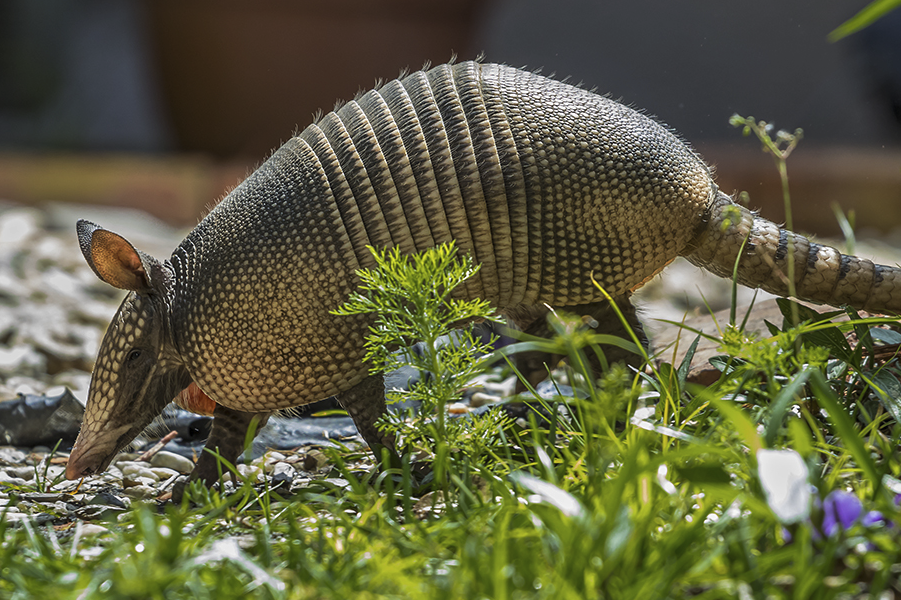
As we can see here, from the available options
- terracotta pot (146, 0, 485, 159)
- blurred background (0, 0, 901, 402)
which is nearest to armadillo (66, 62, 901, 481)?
blurred background (0, 0, 901, 402)

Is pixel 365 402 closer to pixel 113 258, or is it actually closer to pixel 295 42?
pixel 113 258

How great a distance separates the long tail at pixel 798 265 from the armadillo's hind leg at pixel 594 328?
454 millimetres

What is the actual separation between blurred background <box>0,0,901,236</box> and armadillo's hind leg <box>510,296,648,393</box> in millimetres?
3049

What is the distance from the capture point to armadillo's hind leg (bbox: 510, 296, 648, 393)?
3699 millimetres

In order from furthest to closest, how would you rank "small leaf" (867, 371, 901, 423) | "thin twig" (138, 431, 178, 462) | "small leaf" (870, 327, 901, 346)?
"thin twig" (138, 431, 178, 462)
"small leaf" (870, 327, 901, 346)
"small leaf" (867, 371, 901, 423)

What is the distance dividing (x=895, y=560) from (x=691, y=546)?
0.41m

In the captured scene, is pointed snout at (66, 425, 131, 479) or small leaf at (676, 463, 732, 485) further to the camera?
pointed snout at (66, 425, 131, 479)

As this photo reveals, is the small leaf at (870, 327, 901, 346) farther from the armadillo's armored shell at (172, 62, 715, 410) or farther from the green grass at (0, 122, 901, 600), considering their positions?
the armadillo's armored shell at (172, 62, 715, 410)

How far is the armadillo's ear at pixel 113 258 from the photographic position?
3.33m

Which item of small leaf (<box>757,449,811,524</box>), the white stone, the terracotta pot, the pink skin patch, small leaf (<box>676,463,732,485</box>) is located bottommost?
the white stone

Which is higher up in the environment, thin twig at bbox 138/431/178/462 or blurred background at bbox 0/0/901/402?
blurred background at bbox 0/0/901/402

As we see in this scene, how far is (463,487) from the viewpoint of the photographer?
225cm

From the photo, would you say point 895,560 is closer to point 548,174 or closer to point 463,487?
point 463,487

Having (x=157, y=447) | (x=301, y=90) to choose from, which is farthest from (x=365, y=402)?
(x=301, y=90)
